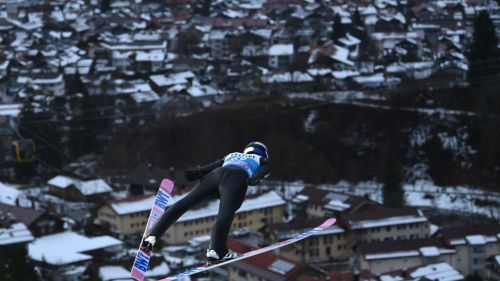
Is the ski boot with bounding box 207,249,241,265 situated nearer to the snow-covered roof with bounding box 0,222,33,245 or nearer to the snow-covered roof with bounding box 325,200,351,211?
the snow-covered roof with bounding box 0,222,33,245

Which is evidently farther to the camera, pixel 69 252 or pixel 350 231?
pixel 350 231

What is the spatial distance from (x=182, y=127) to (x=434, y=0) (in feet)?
74.4

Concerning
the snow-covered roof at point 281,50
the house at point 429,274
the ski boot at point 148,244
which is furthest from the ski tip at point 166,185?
the snow-covered roof at point 281,50

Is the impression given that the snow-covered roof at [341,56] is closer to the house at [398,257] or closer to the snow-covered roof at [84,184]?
the snow-covered roof at [84,184]

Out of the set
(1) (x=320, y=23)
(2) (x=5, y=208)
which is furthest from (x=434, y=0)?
(2) (x=5, y=208)

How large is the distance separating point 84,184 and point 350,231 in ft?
24.2

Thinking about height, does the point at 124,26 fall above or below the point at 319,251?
below

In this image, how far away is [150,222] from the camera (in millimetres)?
3336

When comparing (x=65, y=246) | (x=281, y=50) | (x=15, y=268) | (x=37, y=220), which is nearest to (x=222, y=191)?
(x=15, y=268)

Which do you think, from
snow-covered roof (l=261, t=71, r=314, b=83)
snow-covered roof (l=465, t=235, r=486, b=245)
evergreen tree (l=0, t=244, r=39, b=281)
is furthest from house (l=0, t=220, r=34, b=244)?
snow-covered roof (l=261, t=71, r=314, b=83)

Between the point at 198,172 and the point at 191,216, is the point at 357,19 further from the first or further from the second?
the point at 198,172

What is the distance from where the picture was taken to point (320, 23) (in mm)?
34594

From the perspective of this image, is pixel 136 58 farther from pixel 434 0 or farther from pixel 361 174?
pixel 434 0

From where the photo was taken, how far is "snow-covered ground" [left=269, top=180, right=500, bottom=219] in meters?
17.3
